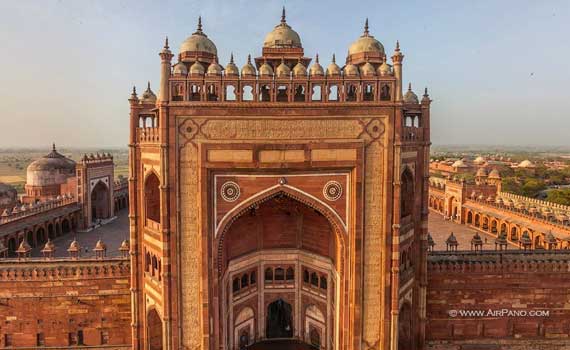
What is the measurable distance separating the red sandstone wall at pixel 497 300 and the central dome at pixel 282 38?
1031 centimetres

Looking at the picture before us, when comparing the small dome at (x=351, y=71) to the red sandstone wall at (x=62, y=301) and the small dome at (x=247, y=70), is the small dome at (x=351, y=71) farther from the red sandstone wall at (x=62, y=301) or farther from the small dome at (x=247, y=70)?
the red sandstone wall at (x=62, y=301)

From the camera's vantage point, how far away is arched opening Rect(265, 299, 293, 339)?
49.5 ft

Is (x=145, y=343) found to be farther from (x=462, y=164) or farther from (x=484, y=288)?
(x=462, y=164)

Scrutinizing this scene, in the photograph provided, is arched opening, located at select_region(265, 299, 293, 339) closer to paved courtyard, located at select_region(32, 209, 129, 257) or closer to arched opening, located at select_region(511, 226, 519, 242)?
paved courtyard, located at select_region(32, 209, 129, 257)

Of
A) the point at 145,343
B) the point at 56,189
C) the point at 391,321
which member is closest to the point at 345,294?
the point at 391,321

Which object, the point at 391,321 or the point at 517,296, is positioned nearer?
the point at 391,321

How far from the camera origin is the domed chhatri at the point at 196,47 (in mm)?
14109

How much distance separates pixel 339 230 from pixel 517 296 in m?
8.41

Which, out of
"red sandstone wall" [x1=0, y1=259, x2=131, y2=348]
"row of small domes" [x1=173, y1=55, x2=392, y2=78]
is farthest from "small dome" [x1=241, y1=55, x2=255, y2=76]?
"red sandstone wall" [x1=0, y1=259, x2=131, y2=348]

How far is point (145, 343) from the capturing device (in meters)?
13.2

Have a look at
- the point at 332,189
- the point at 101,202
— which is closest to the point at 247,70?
the point at 332,189

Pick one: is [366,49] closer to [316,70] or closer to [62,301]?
[316,70]

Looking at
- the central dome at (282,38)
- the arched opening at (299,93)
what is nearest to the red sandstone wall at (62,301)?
the arched opening at (299,93)

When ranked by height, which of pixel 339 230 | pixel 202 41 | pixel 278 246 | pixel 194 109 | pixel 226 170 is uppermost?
pixel 202 41
